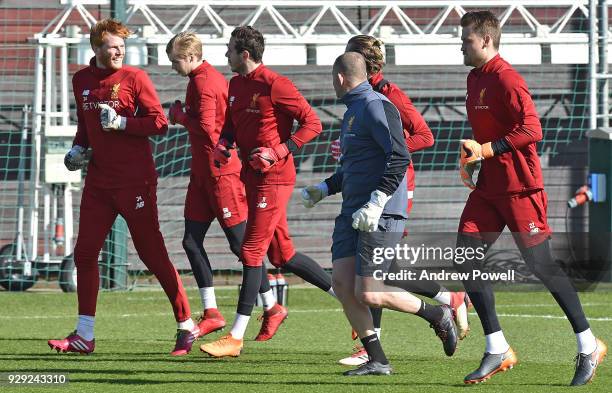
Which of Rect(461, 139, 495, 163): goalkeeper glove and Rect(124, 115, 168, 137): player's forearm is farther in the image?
Rect(124, 115, 168, 137): player's forearm

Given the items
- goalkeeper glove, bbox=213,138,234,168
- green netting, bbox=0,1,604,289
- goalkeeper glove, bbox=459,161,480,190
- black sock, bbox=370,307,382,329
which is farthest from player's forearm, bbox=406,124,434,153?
green netting, bbox=0,1,604,289

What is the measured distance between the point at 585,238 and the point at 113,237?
243 inches

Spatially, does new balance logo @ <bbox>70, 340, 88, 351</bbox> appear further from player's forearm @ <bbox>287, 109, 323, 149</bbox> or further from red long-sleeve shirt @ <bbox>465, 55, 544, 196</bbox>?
red long-sleeve shirt @ <bbox>465, 55, 544, 196</bbox>

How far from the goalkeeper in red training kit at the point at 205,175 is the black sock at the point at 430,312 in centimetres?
221

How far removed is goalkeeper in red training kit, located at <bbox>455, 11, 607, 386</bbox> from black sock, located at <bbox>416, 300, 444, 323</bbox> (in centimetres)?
28

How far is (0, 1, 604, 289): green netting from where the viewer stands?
17172 mm

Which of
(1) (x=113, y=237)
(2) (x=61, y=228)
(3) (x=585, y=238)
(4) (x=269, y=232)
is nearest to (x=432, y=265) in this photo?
(4) (x=269, y=232)

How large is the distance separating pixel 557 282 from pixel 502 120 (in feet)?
2.95

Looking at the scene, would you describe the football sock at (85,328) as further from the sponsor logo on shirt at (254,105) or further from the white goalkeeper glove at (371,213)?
the white goalkeeper glove at (371,213)

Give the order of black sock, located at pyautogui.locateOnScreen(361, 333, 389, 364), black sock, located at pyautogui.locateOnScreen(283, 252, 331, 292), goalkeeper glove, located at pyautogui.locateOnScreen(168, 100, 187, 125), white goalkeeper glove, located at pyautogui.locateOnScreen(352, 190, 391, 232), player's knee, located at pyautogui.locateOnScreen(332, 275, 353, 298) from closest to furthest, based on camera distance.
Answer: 1. white goalkeeper glove, located at pyautogui.locateOnScreen(352, 190, 391, 232)
2. player's knee, located at pyautogui.locateOnScreen(332, 275, 353, 298)
3. black sock, located at pyautogui.locateOnScreen(361, 333, 389, 364)
4. goalkeeper glove, located at pyautogui.locateOnScreen(168, 100, 187, 125)
5. black sock, located at pyautogui.locateOnScreen(283, 252, 331, 292)

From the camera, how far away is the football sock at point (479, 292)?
23.8 ft

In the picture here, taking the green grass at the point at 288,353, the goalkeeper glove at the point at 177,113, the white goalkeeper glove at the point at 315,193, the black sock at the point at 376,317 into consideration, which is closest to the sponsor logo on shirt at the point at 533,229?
the green grass at the point at 288,353

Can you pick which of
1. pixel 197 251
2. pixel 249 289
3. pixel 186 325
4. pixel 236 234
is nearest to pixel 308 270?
pixel 236 234

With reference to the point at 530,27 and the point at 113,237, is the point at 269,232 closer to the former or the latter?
the point at 113,237
